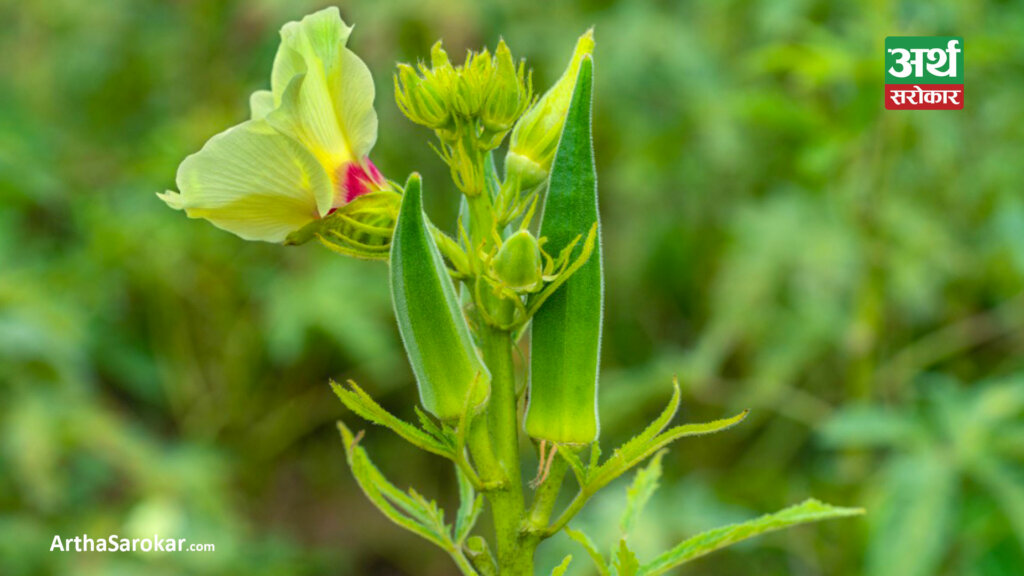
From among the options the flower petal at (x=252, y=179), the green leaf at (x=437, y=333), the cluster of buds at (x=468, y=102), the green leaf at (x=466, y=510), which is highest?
the cluster of buds at (x=468, y=102)

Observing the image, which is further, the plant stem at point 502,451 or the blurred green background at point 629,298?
the blurred green background at point 629,298

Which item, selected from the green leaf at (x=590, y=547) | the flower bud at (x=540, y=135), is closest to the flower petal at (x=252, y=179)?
the flower bud at (x=540, y=135)

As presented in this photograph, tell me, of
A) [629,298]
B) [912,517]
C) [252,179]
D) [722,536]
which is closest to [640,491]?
[722,536]

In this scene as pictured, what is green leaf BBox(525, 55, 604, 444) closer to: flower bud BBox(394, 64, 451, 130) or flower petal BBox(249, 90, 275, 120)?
flower bud BBox(394, 64, 451, 130)

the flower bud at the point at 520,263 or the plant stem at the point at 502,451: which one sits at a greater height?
the flower bud at the point at 520,263

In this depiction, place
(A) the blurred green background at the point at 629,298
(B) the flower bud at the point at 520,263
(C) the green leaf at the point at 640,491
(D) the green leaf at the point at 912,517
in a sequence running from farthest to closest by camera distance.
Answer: (A) the blurred green background at the point at 629,298 < (D) the green leaf at the point at 912,517 < (C) the green leaf at the point at 640,491 < (B) the flower bud at the point at 520,263

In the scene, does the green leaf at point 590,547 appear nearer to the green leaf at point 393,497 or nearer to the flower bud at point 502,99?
the green leaf at point 393,497

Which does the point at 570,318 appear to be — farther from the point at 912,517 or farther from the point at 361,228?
the point at 912,517
